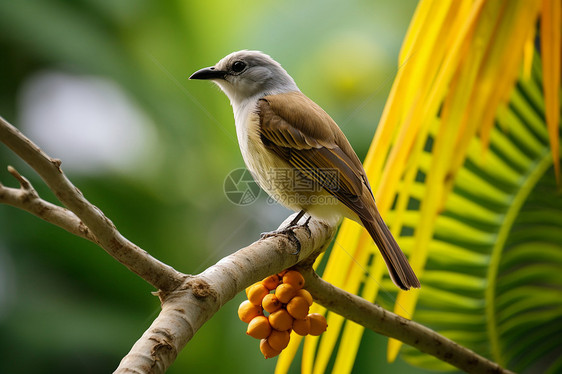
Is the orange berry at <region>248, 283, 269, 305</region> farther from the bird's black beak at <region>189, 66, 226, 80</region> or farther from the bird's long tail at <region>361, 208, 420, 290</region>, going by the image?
the bird's black beak at <region>189, 66, 226, 80</region>

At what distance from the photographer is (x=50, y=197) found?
2494mm

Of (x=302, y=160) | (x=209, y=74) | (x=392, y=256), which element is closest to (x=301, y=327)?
(x=392, y=256)

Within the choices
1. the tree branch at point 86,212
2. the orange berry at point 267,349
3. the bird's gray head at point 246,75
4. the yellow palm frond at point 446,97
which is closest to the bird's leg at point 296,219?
the yellow palm frond at point 446,97

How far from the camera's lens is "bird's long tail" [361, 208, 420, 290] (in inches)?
51.9

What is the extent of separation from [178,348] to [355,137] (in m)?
2.09

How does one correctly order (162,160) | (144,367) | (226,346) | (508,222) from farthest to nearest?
(162,160)
(226,346)
(508,222)
(144,367)

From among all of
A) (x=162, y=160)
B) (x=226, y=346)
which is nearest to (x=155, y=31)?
(x=162, y=160)

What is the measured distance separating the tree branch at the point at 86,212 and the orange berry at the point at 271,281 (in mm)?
353

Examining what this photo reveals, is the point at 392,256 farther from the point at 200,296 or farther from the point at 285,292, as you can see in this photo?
the point at 200,296

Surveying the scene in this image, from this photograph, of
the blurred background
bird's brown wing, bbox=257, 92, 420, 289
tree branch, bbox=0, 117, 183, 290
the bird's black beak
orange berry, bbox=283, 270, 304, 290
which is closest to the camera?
tree branch, bbox=0, 117, 183, 290

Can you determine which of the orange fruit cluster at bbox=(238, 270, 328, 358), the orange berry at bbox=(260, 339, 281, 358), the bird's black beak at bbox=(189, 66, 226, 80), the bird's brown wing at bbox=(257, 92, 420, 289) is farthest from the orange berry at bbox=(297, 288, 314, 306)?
the bird's black beak at bbox=(189, 66, 226, 80)

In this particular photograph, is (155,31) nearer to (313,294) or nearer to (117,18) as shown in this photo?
(117,18)

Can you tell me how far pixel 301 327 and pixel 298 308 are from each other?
0.13ft

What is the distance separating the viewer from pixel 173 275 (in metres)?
0.88
